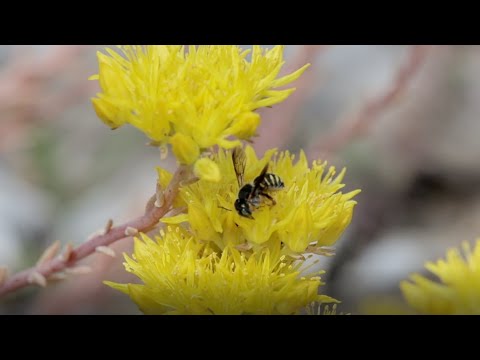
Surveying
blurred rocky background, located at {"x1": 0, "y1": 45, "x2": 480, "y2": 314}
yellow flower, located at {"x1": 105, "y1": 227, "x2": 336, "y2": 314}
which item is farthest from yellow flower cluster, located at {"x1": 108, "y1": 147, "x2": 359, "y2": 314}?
blurred rocky background, located at {"x1": 0, "y1": 45, "x2": 480, "y2": 314}

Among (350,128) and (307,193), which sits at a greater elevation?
(350,128)

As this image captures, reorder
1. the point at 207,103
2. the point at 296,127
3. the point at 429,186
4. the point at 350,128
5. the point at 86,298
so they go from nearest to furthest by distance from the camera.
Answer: the point at 207,103, the point at 350,128, the point at 86,298, the point at 296,127, the point at 429,186

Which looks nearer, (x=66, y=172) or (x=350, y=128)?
(x=350, y=128)

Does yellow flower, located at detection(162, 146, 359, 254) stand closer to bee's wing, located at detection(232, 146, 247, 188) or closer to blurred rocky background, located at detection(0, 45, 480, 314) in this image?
bee's wing, located at detection(232, 146, 247, 188)

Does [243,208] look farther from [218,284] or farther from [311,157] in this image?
[311,157]

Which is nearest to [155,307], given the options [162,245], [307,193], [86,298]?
[162,245]

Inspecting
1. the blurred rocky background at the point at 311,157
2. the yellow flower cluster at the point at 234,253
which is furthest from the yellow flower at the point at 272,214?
the blurred rocky background at the point at 311,157

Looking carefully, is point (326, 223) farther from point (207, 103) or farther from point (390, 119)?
point (390, 119)

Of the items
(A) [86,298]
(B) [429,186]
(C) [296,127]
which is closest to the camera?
(A) [86,298]
